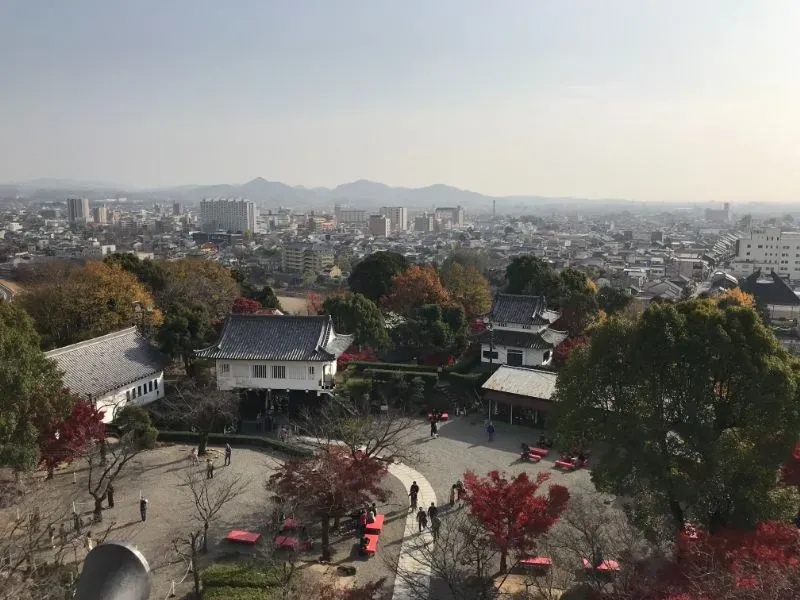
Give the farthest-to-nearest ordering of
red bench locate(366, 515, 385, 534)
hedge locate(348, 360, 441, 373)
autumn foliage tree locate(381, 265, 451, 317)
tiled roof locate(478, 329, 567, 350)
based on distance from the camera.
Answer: autumn foliage tree locate(381, 265, 451, 317) → tiled roof locate(478, 329, 567, 350) → hedge locate(348, 360, 441, 373) → red bench locate(366, 515, 385, 534)

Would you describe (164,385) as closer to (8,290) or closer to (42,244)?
(8,290)

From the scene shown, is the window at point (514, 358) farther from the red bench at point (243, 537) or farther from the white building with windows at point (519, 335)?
the red bench at point (243, 537)

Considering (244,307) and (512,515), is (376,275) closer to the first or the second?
(244,307)

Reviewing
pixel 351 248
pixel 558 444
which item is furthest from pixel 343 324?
pixel 351 248

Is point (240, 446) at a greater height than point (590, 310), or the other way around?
point (590, 310)

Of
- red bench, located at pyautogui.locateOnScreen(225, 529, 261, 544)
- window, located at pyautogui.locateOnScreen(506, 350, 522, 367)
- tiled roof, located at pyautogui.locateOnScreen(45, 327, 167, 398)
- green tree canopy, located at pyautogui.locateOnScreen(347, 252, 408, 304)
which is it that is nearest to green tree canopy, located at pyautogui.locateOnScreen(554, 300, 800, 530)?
red bench, located at pyautogui.locateOnScreen(225, 529, 261, 544)

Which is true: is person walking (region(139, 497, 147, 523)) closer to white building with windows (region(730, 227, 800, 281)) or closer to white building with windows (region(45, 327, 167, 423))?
white building with windows (region(45, 327, 167, 423))
